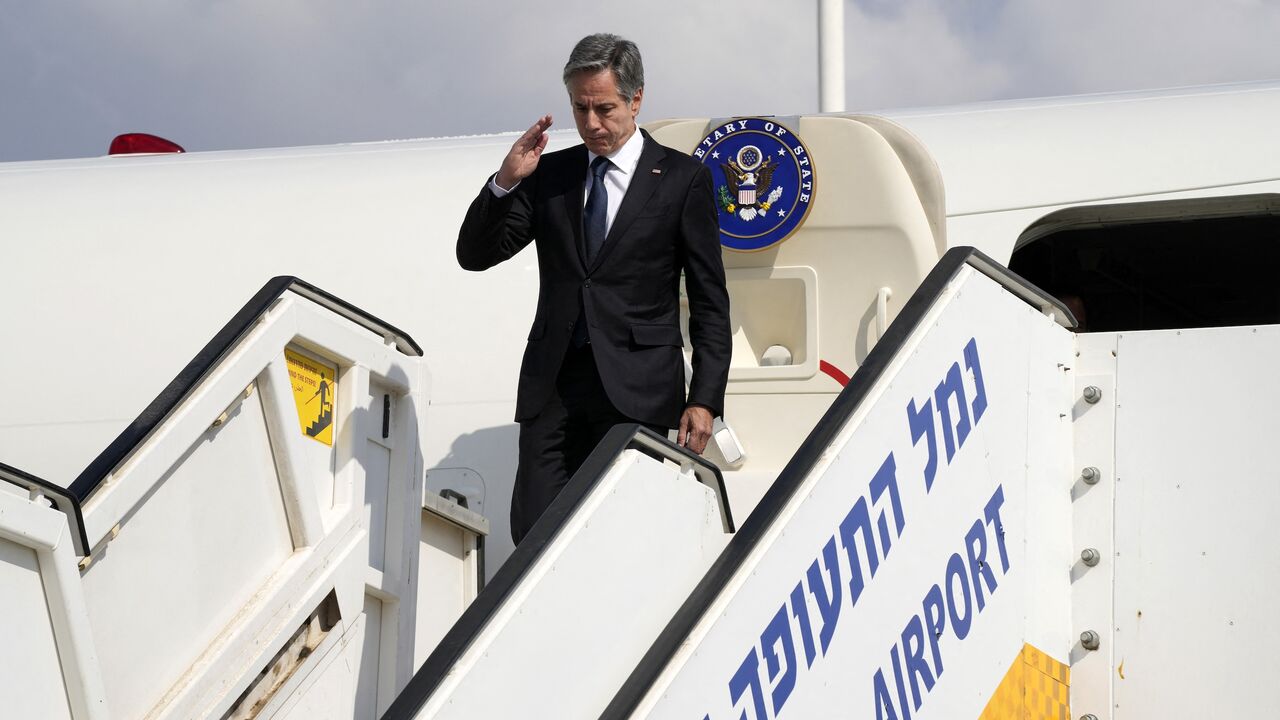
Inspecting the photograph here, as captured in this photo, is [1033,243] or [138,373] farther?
[1033,243]

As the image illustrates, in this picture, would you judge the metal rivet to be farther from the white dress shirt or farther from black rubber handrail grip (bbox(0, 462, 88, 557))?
black rubber handrail grip (bbox(0, 462, 88, 557))

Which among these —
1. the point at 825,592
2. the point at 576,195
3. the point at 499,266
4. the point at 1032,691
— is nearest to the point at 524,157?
the point at 576,195

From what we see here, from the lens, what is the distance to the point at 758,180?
425 cm

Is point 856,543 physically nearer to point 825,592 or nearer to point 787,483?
point 825,592

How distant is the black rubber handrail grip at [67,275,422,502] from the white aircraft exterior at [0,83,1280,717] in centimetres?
108

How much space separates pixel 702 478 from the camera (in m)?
2.64

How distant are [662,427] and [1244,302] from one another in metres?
4.09

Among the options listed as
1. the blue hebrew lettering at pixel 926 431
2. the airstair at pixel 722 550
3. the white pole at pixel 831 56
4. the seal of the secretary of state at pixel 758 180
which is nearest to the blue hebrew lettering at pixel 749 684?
the airstair at pixel 722 550

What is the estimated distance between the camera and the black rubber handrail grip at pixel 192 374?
2723 millimetres

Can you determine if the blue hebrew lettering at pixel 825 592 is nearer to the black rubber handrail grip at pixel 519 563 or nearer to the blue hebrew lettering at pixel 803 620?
the blue hebrew lettering at pixel 803 620

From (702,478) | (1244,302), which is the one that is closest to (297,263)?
(702,478)

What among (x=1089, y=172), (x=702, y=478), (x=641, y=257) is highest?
(x=1089, y=172)

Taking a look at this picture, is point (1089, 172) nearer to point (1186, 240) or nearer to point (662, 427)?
point (1186, 240)

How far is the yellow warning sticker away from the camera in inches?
129
